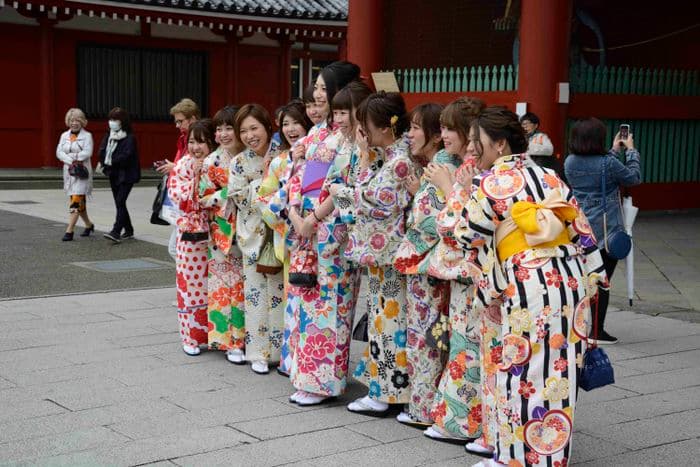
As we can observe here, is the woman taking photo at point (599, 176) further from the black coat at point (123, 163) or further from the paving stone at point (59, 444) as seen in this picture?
the black coat at point (123, 163)

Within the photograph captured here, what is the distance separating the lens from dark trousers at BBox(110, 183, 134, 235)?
37.5 feet

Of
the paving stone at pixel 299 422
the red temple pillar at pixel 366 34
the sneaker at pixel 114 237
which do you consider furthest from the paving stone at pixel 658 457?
the red temple pillar at pixel 366 34

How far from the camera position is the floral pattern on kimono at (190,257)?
6203 millimetres

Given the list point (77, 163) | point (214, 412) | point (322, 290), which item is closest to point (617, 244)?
point (322, 290)

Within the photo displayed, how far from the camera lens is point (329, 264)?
5043mm

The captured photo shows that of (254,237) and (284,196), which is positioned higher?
(284,196)

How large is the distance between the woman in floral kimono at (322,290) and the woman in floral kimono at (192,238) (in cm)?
122

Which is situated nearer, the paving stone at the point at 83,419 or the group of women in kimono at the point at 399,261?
the group of women in kimono at the point at 399,261

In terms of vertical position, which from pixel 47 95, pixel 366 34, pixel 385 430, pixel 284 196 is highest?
pixel 366 34

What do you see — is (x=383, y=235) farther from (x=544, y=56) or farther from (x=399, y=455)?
(x=544, y=56)

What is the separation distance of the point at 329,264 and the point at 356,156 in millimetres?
594

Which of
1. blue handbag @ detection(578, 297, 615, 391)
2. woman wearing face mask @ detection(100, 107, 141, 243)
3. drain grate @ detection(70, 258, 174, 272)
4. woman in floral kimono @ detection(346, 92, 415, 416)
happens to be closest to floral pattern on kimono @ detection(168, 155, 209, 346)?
woman in floral kimono @ detection(346, 92, 415, 416)

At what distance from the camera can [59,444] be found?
173 inches

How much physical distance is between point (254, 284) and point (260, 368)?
526 mm
